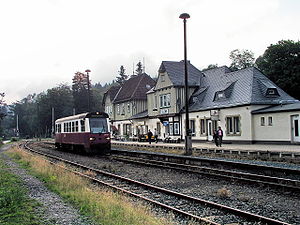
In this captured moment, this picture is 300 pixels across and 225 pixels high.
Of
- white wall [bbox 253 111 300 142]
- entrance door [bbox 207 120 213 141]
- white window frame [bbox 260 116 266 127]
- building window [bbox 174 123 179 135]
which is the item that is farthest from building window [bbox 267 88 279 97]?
building window [bbox 174 123 179 135]

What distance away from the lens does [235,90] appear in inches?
1390

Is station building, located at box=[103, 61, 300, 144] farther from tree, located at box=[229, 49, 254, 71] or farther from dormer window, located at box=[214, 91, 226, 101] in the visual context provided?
tree, located at box=[229, 49, 254, 71]

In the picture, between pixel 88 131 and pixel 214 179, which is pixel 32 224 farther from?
pixel 88 131

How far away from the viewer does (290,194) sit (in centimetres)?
1064

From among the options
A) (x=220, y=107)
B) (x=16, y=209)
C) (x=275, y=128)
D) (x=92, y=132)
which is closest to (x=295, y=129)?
(x=275, y=128)

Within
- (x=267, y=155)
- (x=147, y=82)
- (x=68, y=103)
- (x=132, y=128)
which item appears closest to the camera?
(x=267, y=155)

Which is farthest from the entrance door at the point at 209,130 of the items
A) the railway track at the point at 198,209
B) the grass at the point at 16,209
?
the grass at the point at 16,209

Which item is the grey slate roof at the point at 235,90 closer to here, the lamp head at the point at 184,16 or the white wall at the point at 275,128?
the white wall at the point at 275,128

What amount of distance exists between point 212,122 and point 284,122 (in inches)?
348

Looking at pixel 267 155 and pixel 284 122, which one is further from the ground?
pixel 284 122

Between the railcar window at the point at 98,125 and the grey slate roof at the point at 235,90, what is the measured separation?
12003 millimetres

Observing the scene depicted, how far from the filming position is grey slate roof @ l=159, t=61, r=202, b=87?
42.8 meters

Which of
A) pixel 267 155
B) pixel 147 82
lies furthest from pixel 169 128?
pixel 267 155

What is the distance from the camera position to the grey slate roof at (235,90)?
108 feet
